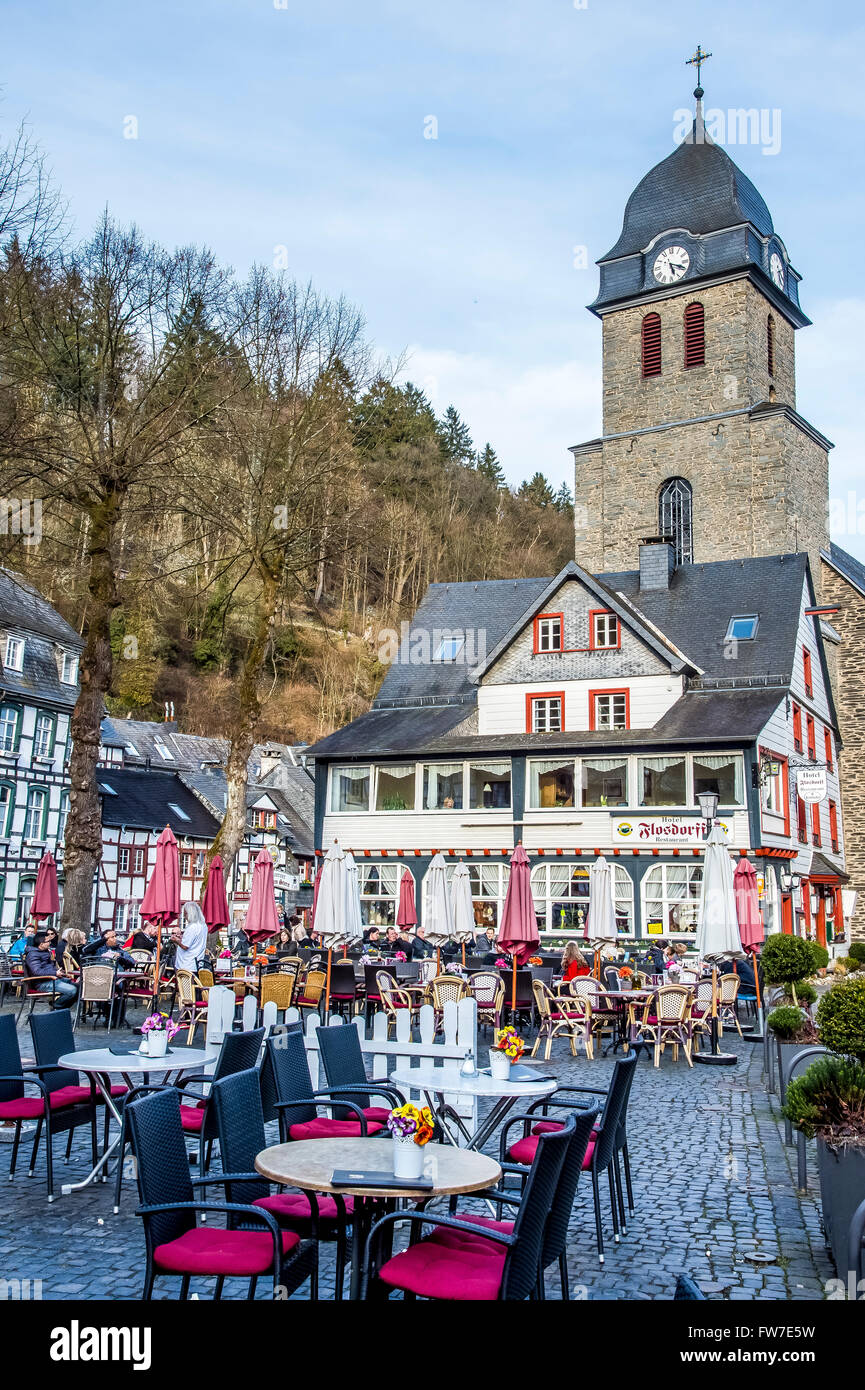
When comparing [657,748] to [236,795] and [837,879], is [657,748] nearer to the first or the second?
[837,879]

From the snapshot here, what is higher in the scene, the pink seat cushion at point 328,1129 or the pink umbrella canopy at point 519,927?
the pink umbrella canopy at point 519,927

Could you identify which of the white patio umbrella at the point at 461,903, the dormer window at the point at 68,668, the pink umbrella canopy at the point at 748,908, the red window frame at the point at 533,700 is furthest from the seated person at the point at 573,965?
the dormer window at the point at 68,668

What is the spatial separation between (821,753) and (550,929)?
10.5 metres

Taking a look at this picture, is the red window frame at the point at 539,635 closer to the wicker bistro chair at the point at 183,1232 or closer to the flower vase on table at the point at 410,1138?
the wicker bistro chair at the point at 183,1232

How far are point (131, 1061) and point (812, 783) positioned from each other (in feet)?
74.0

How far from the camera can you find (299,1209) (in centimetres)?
519

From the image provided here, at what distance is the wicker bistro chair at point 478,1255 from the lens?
4219mm

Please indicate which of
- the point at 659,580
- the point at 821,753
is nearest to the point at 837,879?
the point at 821,753

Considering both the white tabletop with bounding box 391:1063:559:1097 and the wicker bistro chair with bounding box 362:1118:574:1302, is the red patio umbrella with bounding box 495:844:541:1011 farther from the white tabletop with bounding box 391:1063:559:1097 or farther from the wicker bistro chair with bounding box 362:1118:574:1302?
the wicker bistro chair with bounding box 362:1118:574:1302

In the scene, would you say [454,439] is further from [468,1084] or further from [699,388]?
[468,1084]

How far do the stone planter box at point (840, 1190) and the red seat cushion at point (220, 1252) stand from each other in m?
2.50

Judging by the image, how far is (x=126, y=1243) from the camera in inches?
245

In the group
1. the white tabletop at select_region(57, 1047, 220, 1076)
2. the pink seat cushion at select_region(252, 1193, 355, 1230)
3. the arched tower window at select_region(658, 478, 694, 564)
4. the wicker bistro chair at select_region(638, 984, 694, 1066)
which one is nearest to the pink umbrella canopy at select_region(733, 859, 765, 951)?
the wicker bistro chair at select_region(638, 984, 694, 1066)

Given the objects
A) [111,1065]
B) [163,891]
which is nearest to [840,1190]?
[111,1065]
